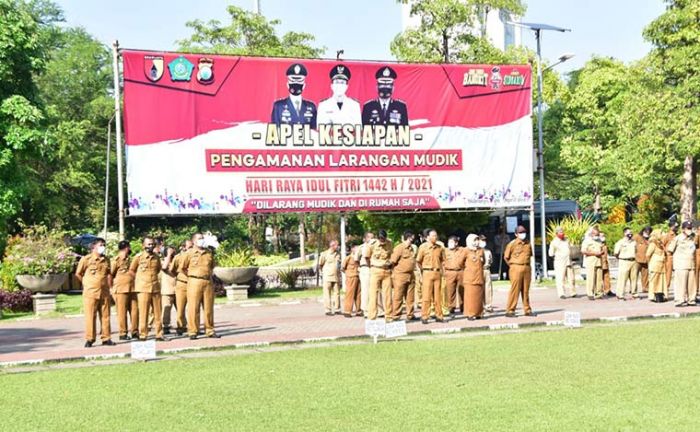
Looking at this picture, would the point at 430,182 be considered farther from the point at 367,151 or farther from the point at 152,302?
the point at 152,302

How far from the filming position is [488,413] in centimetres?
831

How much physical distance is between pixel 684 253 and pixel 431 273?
5.92 meters

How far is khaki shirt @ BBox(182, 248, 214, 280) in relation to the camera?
15.7m

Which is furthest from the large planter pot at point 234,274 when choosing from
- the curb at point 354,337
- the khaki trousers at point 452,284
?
the curb at point 354,337

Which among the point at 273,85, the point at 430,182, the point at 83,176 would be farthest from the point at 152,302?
the point at 83,176

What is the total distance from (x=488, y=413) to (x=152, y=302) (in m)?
8.73

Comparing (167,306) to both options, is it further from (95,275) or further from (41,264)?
(41,264)

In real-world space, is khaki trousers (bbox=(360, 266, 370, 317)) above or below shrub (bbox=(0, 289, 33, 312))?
above

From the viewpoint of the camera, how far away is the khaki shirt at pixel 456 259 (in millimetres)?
18594

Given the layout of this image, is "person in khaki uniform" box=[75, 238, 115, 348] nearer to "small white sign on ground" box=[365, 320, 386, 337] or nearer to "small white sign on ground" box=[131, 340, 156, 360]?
"small white sign on ground" box=[131, 340, 156, 360]

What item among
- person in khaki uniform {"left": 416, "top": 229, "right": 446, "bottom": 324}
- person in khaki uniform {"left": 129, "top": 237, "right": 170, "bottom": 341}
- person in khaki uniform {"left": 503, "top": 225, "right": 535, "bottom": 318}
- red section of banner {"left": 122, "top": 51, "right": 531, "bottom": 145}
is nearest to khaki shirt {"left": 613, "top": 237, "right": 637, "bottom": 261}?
person in khaki uniform {"left": 503, "top": 225, "right": 535, "bottom": 318}

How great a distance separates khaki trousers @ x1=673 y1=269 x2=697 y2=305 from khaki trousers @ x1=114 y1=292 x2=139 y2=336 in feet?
36.5

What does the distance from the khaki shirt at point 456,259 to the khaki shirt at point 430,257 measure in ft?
2.26

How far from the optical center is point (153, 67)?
959 inches
